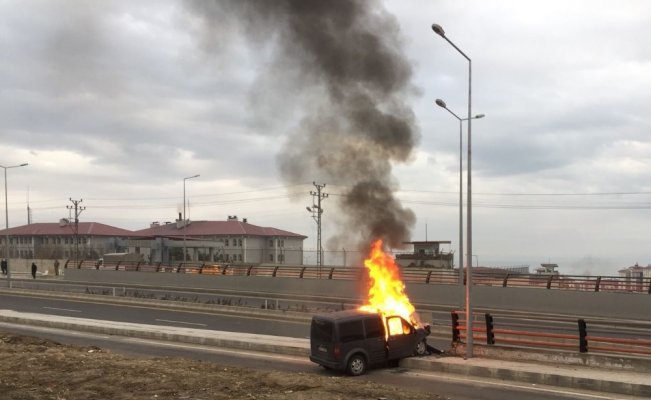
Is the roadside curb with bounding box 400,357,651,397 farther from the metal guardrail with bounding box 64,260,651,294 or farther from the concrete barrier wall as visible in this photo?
the metal guardrail with bounding box 64,260,651,294

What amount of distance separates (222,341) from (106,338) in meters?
4.83

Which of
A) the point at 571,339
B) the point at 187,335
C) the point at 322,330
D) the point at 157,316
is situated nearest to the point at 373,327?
the point at 322,330

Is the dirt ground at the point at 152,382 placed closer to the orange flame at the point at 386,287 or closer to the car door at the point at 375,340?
the car door at the point at 375,340

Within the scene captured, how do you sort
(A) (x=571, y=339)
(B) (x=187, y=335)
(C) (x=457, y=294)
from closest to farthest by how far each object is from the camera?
(A) (x=571, y=339)
(B) (x=187, y=335)
(C) (x=457, y=294)

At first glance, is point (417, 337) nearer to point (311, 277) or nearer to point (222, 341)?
point (222, 341)

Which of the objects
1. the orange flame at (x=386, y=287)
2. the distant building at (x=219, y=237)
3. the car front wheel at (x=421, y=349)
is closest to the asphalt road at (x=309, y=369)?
the car front wheel at (x=421, y=349)

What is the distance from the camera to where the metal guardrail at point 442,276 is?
2923 centimetres

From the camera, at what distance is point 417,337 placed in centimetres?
1598

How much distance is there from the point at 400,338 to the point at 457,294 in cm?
1893

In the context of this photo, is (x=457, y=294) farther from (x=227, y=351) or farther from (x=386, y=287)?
(x=227, y=351)

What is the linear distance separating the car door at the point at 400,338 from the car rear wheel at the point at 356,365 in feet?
2.81

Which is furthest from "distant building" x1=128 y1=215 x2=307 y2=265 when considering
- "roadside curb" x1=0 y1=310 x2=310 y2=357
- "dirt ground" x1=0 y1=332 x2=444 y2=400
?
"dirt ground" x1=0 y1=332 x2=444 y2=400

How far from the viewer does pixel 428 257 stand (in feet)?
143

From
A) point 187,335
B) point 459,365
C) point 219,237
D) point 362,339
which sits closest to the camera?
point 459,365
